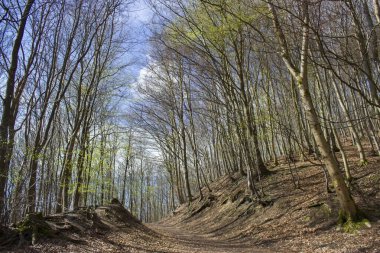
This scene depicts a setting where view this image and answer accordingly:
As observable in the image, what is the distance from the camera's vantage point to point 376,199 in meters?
8.53

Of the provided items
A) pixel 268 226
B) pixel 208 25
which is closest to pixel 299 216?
pixel 268 226

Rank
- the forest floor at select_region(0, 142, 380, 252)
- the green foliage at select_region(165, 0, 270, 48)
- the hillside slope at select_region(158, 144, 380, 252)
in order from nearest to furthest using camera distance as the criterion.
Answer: the forest floor at select_region(0, 142, 380, 252)
the hillside slope at select_region(158, 144, 380, 252)
the green foliage at select_region(165, 0, 270, 48)

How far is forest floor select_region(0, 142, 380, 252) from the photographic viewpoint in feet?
23.4

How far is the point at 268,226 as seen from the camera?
10.4 meters

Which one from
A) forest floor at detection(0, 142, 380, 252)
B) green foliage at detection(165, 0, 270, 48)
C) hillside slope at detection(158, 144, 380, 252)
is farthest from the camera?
green foliage at detection(165, 0, 270, 48)

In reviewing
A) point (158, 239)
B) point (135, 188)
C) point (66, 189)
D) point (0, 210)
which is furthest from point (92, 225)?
point (135, 188)

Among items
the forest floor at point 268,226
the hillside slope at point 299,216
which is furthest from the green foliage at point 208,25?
the forest floor at point 268,226

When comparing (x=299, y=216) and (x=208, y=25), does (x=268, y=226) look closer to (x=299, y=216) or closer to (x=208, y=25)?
(x=299, y=216)

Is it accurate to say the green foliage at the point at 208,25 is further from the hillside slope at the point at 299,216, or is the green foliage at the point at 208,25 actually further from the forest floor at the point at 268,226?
the forest floor at the point at 268,226

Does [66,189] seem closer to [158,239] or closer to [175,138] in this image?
[158,239]

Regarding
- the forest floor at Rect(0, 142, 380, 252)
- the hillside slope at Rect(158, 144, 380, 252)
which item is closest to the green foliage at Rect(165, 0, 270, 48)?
the hillside slope at Rect(158, 144, 380, 252)

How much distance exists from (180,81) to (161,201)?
1481 inches

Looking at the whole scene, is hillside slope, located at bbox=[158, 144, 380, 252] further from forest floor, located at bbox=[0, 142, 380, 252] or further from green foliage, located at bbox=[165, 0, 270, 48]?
green foliage, located at bbox=[165, 0, 270, 48]

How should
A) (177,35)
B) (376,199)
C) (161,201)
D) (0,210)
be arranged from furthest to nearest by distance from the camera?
(161,201)
(177,35)
(376,199)
(0,210)
